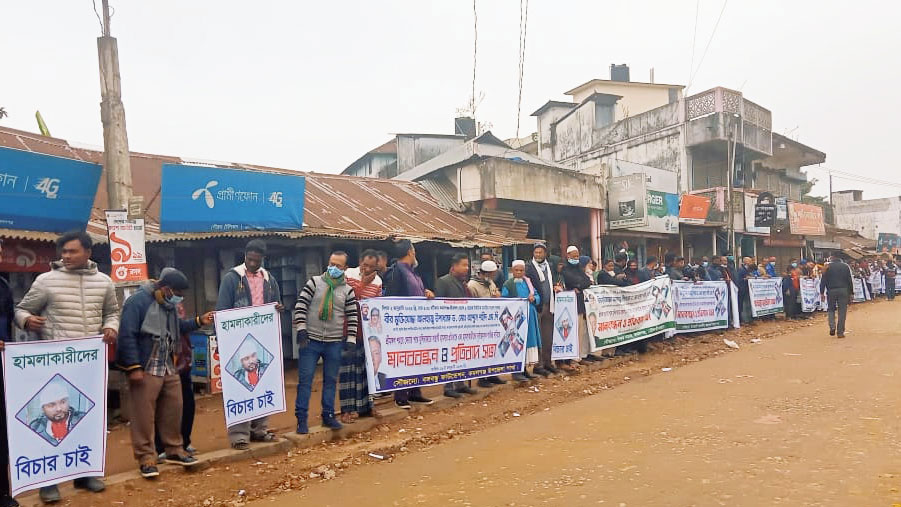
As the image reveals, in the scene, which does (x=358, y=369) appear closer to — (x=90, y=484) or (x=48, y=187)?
(x=90, y=484)

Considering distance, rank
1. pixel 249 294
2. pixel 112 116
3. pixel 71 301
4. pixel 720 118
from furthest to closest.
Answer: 1. pixel 720 118
2. pixel 112 116
3. pixel 249 294
4. pixel 71 301

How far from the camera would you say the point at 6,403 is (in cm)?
405

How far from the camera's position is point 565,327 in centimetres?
955

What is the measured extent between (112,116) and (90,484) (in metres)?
4.73

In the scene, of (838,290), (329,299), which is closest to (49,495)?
(329,299)

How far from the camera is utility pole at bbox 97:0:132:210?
7547 mm

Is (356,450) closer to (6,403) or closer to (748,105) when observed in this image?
(6,403)

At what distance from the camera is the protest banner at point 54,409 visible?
13.4ft

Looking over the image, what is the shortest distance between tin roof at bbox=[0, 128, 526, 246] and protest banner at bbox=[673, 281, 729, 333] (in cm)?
363

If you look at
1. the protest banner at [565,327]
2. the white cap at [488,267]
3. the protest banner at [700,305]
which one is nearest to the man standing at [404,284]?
the white cap at [488,267]

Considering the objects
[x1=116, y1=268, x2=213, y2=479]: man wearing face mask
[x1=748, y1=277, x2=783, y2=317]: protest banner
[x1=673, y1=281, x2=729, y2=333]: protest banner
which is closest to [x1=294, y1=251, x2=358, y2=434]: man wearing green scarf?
[x1=116, y1=268, x2=213, y2=479]: man wearing face mask

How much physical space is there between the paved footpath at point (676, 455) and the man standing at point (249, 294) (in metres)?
1.16

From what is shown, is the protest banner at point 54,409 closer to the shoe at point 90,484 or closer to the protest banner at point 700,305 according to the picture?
the shoe at point 90,484

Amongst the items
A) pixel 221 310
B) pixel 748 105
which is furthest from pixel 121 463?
pixel 748 105
